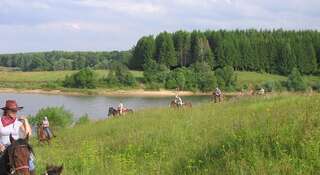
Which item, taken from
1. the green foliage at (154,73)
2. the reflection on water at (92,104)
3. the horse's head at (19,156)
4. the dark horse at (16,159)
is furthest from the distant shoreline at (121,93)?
the horse's head at (19,156)

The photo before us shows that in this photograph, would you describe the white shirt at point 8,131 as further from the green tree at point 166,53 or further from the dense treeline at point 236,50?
the green tree at point 166,53

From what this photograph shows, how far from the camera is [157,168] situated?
12750 mm

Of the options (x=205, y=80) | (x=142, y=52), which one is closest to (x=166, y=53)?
(x=142, y=52)

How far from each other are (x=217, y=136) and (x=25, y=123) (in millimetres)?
4884

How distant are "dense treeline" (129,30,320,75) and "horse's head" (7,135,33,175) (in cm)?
12664

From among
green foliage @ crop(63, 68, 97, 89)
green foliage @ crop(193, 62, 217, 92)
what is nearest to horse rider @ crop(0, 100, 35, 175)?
green foliage @ crop(193, 62, 217, 92)

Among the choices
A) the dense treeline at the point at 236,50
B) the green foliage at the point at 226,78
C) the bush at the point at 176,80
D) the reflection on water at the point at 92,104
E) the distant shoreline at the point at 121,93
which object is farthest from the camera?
the dense treeline at the point at 236,50

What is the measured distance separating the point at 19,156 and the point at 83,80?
119365 mm

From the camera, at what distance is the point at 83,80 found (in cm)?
12750

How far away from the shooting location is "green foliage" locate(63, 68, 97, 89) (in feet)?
415

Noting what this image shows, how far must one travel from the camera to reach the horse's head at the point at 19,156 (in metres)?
8.77

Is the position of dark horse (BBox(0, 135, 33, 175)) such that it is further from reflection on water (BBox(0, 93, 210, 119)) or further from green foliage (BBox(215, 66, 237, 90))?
green foliage (BBox(215, 66, 237, 90))

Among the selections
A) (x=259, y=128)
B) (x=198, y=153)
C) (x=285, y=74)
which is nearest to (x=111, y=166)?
(x=198, y=153)

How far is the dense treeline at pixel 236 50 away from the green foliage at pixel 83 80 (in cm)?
2359
